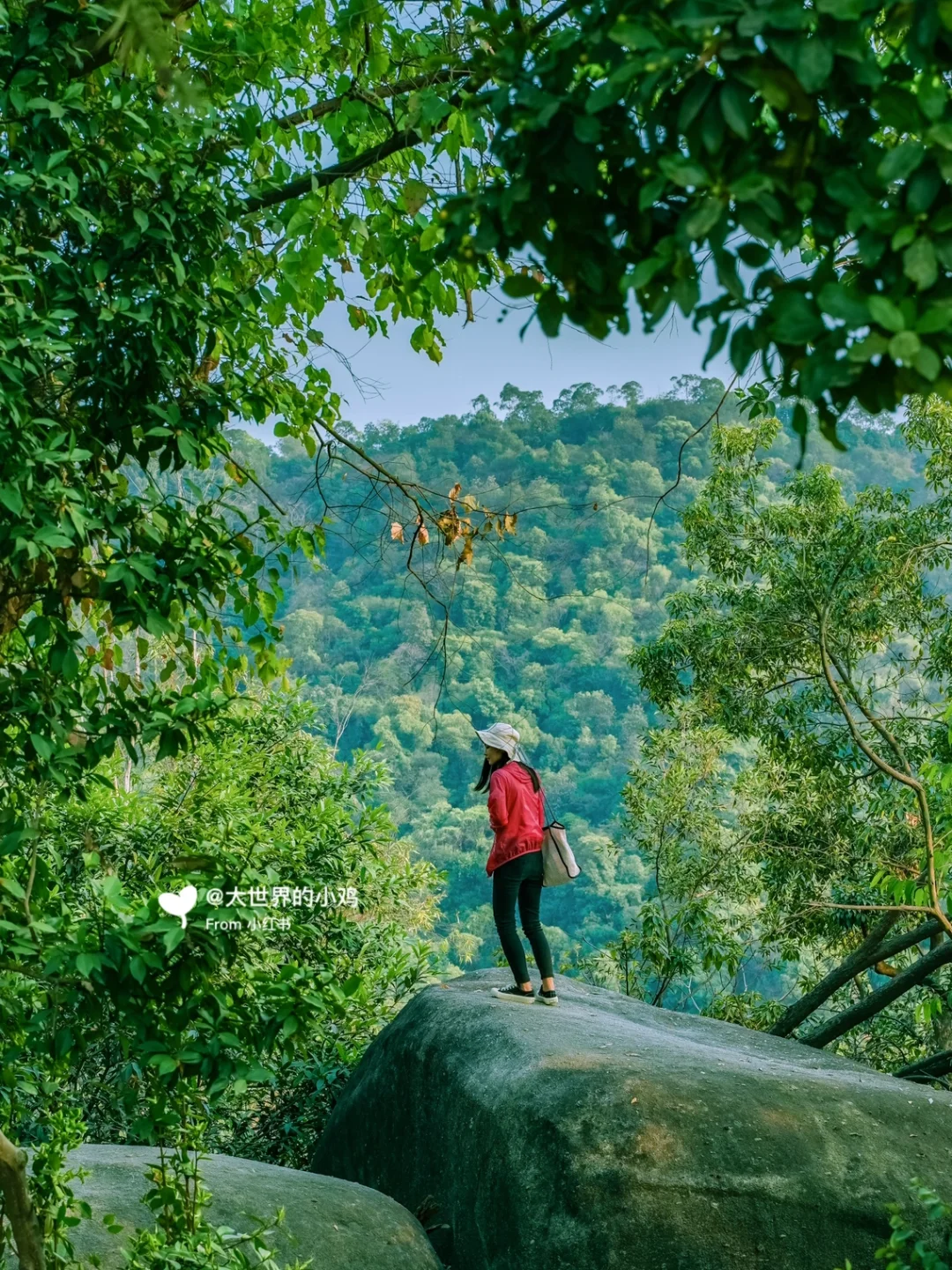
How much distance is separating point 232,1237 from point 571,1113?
1569 mm

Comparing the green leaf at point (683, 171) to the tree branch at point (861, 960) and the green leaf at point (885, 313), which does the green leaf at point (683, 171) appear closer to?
the green leaf at point (885, 313)

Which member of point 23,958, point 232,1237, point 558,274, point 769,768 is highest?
point 769,768

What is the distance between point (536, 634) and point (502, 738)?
108ft

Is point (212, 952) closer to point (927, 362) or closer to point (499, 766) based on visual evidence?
point (927, 362)

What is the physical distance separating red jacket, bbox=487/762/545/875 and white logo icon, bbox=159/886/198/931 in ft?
11.7

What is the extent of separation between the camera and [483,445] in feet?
151

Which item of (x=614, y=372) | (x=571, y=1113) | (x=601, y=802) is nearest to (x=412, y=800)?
(x=601, y=802)

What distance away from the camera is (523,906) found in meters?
6.86

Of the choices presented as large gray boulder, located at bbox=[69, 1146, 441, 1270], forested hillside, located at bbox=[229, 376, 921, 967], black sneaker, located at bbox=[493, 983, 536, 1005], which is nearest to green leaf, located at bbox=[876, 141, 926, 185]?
large gray boulder, located at bbox=[69, 1146, 441, 1270]

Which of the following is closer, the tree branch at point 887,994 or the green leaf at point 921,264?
the green leaf at point 921,264

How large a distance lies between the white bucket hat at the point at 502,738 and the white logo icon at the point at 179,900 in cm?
357

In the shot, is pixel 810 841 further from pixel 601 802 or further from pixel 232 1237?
pixel 601 802

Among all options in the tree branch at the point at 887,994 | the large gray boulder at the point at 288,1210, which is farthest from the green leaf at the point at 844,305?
the tree branch at the point at 887,994

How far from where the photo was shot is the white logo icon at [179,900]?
9.91 ft
